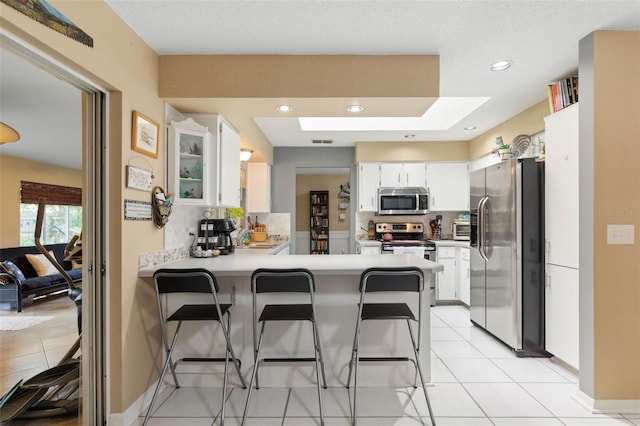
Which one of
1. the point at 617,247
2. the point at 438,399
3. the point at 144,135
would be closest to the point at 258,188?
the point at 144,135

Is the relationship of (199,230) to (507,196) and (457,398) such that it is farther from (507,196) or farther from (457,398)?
(507,196)

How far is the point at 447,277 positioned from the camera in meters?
4.83

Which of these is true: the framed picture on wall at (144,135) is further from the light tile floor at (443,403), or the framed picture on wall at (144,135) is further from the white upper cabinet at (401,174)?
the white upper cabinet at (401,174)

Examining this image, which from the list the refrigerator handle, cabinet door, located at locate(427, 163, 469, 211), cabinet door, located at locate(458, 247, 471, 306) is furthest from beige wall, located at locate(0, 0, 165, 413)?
cabinet door, located at locate(427, 163, 469, 211)

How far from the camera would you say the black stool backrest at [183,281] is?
6.64 ft

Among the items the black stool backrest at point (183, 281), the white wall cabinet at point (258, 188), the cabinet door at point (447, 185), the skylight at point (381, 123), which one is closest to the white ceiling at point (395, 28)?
the black stool backrest at point (183, 281)

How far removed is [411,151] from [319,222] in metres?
3.68

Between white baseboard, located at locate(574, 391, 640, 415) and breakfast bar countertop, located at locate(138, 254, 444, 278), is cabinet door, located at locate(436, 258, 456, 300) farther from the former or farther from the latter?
white baseboard, located at locate(574, 391, 640, 415)

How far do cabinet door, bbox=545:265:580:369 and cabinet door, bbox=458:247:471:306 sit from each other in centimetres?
165

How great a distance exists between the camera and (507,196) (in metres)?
3.13

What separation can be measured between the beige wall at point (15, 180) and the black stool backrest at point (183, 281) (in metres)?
0.79

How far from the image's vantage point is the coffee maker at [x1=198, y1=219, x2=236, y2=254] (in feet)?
10.4

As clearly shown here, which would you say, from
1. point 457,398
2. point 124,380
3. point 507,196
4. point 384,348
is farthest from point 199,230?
point 507,196

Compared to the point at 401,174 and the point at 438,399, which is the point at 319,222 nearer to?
the point at 401,174
